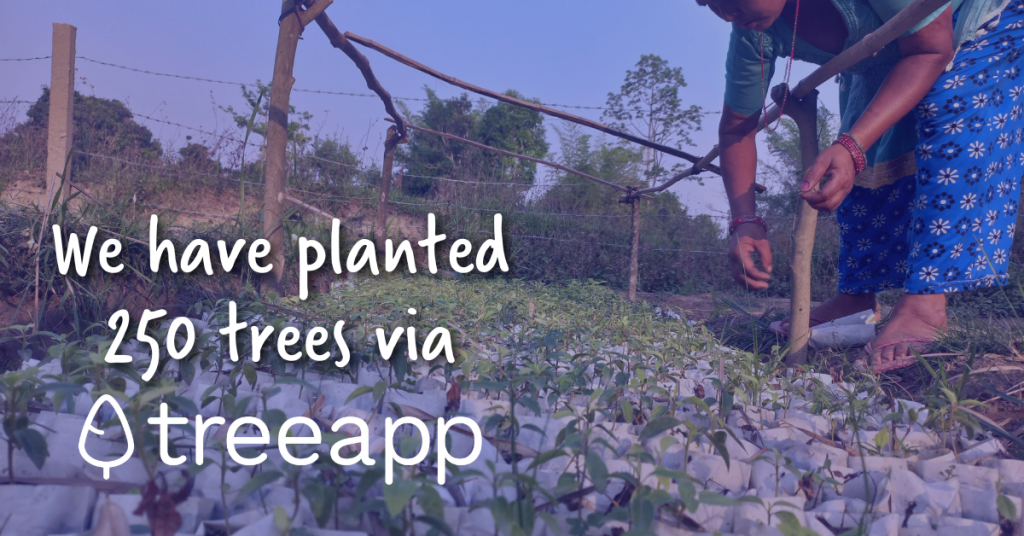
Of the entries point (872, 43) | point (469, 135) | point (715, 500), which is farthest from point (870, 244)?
point (469, 135)

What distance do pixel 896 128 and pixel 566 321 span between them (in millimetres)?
1454

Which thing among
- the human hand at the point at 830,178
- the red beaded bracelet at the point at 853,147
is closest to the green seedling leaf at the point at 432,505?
the human hand at the point at 830,178

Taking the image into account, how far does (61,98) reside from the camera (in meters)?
2.96

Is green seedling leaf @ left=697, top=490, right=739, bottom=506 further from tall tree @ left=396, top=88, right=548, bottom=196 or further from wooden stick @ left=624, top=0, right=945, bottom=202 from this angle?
tall tree @ left=396, top=88, right=548, bottom=196

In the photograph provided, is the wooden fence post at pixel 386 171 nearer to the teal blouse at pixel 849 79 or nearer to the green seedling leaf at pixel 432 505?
the teal blouse at pixel 849 79

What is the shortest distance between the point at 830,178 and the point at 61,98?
12.2 ft

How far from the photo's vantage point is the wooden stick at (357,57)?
2926 millimetres

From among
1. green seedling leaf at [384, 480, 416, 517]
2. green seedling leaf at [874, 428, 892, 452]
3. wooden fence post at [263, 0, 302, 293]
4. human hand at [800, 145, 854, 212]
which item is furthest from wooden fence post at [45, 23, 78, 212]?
green seedling leaf at [874, 428, 892, 452]

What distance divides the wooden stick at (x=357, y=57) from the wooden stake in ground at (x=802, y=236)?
2294 millimetres

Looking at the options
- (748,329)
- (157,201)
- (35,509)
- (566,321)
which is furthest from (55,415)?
(157,201)

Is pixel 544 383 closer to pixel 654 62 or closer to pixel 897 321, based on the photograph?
pixel 897 321

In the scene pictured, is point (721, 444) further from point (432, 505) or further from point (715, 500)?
point (432, 505)

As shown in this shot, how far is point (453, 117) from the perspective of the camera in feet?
54.3

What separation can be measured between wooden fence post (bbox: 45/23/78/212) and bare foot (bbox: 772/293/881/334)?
368 cm
